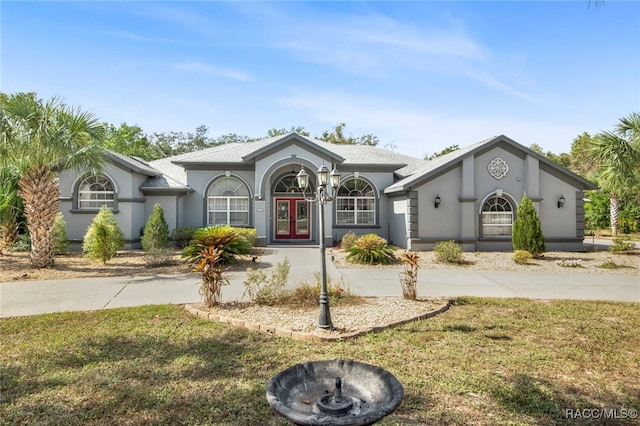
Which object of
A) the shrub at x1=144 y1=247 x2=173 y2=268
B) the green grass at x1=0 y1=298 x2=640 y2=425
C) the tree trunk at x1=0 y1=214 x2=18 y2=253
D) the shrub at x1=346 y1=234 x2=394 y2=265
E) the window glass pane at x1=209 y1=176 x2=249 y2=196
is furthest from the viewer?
the window glass pane at x1=209 y1=176 x2=249 y2=196

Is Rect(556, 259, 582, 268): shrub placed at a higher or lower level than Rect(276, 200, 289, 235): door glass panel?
lower

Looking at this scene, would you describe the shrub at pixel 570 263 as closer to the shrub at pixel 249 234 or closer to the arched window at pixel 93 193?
the shrub at pixel 249 234

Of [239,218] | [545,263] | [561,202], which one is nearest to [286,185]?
[239,218]

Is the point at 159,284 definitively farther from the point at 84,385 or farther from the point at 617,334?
the point at 617,334

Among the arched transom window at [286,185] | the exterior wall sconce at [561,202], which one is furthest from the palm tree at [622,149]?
the arched transom window at [286,185]

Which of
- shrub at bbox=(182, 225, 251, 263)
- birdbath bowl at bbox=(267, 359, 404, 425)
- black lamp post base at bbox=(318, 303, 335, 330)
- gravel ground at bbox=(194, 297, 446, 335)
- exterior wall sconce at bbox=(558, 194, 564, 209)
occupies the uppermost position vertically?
exterior wall sconce at bbox=(558, 194, 564, 209)

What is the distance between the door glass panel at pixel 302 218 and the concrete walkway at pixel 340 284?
24.7ft

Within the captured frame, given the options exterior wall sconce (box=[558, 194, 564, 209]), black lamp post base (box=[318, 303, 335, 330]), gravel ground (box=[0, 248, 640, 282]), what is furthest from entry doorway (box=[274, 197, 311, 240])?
black lamp post base (box=[318, 303, 335, 330])

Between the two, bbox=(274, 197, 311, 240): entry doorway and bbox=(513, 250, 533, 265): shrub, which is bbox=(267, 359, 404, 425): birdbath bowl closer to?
bbox=(513, 250, 533, 265): shrub

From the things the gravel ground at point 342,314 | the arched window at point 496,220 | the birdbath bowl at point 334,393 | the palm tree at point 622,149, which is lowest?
the gravel ground at point 342,314

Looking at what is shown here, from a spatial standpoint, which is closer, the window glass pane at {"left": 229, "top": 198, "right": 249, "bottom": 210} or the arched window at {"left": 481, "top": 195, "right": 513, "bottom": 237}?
the arched window at {"left": 481, "top": 195, "right": 513, "bottom": 237}

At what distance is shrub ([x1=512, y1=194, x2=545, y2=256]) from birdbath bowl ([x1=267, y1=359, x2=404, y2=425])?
44.8 feet

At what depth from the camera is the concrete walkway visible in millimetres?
7746

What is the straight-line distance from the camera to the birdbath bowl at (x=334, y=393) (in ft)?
7.19
